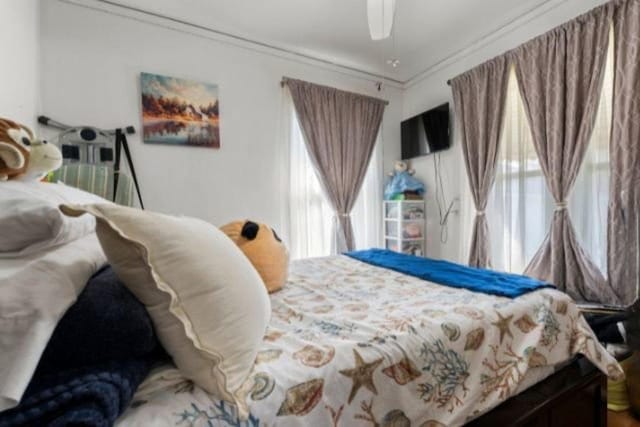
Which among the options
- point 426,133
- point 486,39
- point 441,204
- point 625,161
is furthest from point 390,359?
point 486,39

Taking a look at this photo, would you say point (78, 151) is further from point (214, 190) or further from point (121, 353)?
point (121, 353)

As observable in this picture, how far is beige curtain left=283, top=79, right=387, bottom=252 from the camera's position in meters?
2.93

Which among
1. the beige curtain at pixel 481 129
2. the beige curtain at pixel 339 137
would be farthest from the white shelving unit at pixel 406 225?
the beige curtain at pixel 481 129

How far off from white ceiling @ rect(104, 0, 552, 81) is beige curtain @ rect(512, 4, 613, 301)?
472 millimetres

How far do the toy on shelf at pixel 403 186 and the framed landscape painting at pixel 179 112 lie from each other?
1.91 m

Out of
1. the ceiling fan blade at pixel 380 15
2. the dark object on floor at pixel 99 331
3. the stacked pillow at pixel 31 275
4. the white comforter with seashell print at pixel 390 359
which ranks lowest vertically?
the white comforter with seashell print at pixel 390 359

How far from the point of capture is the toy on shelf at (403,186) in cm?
319

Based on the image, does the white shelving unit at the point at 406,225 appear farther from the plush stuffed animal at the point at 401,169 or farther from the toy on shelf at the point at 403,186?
the plush stuffed animal at the point at 401,169

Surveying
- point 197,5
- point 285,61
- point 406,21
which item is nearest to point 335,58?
point 285,61

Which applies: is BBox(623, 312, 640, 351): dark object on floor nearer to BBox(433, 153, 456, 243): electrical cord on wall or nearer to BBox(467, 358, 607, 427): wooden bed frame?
BBox(467, 358, 607, 427): wooden bed frame

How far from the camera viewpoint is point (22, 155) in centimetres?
79

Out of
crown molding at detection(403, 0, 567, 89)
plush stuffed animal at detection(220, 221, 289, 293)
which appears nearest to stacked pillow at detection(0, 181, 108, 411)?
plush stuffed animal at detection(220, 221, 289, 293)

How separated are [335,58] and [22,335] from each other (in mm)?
3254

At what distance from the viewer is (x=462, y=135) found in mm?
2707
